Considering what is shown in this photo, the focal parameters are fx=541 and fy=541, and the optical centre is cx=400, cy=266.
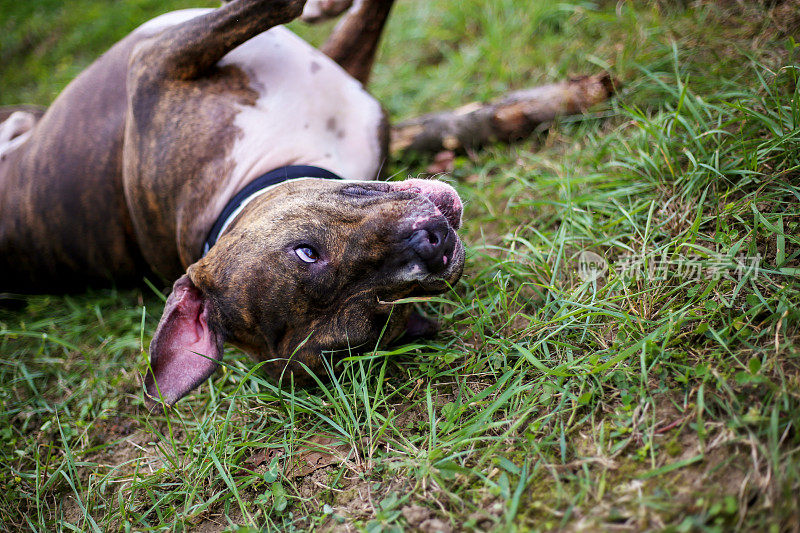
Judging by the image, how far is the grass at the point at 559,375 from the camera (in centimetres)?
180

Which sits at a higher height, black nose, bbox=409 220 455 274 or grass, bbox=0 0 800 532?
black nose, bbox=409 220 455 274

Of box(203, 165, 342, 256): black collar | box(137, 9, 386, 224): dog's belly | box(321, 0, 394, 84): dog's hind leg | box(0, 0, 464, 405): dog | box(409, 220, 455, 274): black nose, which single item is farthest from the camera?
box(321, 0, 394, 84): dog's hind leg

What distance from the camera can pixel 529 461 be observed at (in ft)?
6.41

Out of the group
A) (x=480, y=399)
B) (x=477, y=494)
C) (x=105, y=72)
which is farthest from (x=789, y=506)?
(x=105, y=72)

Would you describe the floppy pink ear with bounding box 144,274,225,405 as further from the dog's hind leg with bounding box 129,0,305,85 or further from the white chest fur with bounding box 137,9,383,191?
the dog's hind leg with bounding box 129,0,305,85

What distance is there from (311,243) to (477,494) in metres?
1.24

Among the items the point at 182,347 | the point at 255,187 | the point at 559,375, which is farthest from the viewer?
the point at 255,187

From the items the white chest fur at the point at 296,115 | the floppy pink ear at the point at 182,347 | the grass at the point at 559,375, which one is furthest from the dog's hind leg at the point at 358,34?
the floppy pink ear at the point at 182,347

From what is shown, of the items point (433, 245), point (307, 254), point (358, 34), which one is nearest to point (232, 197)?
point (307, 254)

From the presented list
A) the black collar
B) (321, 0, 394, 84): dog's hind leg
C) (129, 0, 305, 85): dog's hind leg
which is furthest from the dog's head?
(321, 0, 394, 84): dog's hind leg

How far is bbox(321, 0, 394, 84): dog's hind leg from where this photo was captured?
12.7 feet

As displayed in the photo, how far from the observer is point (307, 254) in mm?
2432

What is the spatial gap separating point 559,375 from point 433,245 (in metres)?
0.74

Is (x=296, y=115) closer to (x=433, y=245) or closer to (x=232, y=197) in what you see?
(x=232, y=197)
